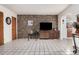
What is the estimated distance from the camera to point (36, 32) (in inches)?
514

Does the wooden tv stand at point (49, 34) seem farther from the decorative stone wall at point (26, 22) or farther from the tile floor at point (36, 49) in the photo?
the tile floor at point (36, 49)

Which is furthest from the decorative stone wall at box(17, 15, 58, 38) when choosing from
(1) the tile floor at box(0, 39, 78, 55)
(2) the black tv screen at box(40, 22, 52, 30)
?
(1) the tile floor at box(0, 39, 78, 55)

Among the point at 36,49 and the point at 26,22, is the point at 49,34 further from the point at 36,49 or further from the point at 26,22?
the point at 36,49

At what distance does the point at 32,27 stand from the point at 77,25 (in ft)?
25.6

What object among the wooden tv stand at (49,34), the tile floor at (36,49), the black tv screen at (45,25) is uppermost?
the black tv screen at (45,25)

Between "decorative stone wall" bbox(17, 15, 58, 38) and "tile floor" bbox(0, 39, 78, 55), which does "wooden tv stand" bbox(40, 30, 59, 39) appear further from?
"tile floor" bbox(0, 39, 78, 55)

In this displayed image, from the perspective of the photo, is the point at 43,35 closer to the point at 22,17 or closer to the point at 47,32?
the point at 47,32

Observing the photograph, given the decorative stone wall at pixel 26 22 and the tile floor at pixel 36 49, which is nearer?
the tile floor at pixel 36 49

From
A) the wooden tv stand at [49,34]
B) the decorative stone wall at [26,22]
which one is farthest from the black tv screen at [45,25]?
the wooden tv stand at [49,34]

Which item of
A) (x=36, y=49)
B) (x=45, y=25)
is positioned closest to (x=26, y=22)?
(x=45, y=25)

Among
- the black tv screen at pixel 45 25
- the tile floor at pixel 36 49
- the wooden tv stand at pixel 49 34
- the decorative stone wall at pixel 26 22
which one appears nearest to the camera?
the tile floor at pixel 36 49

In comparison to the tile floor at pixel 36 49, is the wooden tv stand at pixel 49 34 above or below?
above
